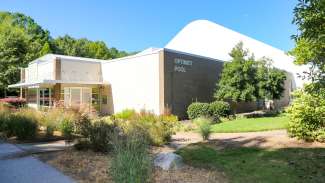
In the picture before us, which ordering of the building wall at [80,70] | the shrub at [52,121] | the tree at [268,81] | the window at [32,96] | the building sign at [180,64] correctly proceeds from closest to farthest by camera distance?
the shrub at [52,121] → the tree at [268,81] → the building sign at [180,64] → the building wall at [80,70] → the window at [32,96]

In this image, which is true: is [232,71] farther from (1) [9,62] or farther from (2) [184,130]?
(1) [9,62]

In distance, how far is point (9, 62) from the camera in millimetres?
35969

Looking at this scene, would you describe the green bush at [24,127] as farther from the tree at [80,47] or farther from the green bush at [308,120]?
the tree at [80,47]

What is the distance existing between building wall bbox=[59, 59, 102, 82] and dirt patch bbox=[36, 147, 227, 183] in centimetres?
1868

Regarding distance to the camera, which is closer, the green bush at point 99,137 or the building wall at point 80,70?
the green bush at point 99,137

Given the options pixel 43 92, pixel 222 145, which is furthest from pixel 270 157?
pixel 43 92

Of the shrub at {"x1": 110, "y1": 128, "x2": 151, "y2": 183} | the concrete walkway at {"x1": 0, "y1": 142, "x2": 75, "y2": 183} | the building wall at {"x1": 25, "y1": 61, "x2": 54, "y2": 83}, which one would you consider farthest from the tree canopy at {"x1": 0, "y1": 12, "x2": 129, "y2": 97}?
the shrub at {"x1": 110, "y1": 128, "x2": 151, "y2": 183}

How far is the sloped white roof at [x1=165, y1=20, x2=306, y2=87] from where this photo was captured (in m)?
39.3

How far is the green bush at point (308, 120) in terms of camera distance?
909 cm

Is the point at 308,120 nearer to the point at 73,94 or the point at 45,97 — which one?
the point at 73,94

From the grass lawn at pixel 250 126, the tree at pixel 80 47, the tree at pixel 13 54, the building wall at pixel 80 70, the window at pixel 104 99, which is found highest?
the tree at pixel 80 47

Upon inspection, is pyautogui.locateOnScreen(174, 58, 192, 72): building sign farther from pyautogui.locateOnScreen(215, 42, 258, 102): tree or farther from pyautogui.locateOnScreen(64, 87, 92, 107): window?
pyautogui.locateOnScreen(64, 87, 92, 107): window

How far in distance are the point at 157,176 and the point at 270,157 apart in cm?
320

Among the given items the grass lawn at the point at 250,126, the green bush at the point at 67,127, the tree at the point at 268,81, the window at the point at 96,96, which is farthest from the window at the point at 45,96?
the tree at the point at 268,81
